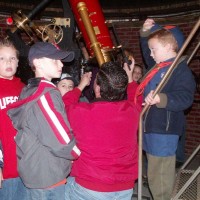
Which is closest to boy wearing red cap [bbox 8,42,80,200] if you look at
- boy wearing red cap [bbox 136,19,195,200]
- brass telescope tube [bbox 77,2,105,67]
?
boy wearing red cap [bbox 136,19,195,200]

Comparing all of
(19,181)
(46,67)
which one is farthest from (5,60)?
(19,181)

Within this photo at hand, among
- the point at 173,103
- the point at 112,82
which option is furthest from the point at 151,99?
the point at 112,82

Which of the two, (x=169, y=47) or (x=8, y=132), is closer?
(x=8, y=132)

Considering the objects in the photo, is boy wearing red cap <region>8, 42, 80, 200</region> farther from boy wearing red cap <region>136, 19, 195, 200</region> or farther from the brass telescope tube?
the brass telescope tube

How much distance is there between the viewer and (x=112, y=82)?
5.56 ft

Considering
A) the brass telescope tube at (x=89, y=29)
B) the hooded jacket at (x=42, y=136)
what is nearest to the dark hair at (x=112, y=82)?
the hooded jacket at (x=42, y=136)

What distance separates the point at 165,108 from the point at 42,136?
935mm

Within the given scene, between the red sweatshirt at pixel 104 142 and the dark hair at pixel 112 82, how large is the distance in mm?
45

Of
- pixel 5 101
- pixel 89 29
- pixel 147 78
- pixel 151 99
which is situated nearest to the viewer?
pixel 151 99

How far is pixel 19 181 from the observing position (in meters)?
2.12

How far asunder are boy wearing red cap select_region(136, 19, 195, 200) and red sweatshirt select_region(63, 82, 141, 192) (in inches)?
17.6

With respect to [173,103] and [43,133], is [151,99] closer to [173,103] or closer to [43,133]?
[173,103]

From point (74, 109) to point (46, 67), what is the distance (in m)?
0.32

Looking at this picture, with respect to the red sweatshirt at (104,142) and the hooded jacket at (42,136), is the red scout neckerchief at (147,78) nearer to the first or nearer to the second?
→ the red sweatshirt at (104,142)
